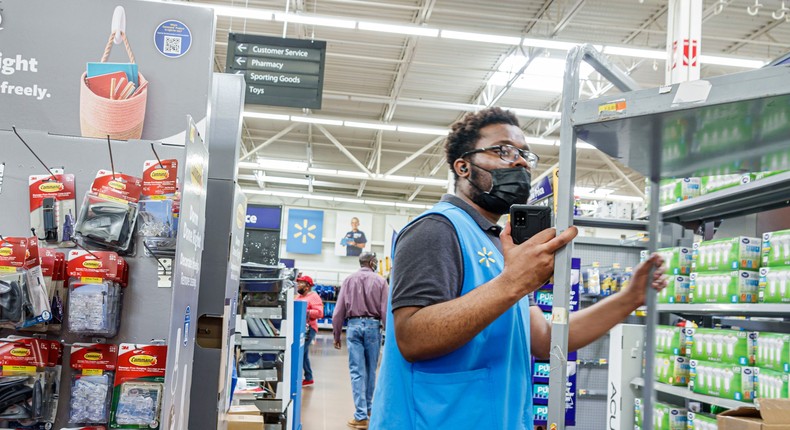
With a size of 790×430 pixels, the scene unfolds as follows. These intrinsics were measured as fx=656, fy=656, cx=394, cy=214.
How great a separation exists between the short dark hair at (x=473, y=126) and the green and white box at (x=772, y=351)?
2202 millimetres

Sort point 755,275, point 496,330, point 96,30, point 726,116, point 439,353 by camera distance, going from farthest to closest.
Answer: point 755,275, point 96,30, point 496,330, point 439,353, point 726,116

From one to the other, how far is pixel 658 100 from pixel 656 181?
74 centimetres

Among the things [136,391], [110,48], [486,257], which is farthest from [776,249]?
[110,48]

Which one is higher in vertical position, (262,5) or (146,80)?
(262,5)

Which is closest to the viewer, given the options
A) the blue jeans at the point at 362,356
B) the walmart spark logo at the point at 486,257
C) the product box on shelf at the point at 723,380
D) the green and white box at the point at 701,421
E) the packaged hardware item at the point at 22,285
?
the walmart spark logo at the point at 486,257

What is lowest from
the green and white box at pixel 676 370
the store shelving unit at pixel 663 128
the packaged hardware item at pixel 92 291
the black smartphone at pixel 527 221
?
the green and white box at pixel 676 370

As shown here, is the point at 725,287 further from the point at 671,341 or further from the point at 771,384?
the point at 671,341

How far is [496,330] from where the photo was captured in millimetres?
1848

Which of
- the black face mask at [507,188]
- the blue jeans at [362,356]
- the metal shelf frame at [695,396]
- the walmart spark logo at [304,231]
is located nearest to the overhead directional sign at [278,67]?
the blue jeans at [362,356]

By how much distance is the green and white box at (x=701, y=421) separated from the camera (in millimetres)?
3949

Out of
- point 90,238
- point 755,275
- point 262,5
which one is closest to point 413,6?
point 262,5

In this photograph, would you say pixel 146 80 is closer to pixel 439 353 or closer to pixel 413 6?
pixel 439 353

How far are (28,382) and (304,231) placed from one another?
23.0 m

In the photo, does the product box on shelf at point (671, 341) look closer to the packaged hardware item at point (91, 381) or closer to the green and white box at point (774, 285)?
the green and white box at point (774, 285)
